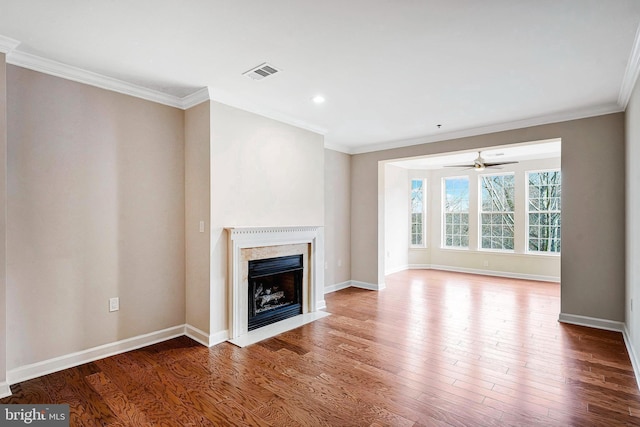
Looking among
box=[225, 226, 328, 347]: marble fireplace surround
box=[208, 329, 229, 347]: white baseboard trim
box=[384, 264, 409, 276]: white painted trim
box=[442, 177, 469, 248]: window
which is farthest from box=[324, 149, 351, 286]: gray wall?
box=[442, 177, 469, 248]: window

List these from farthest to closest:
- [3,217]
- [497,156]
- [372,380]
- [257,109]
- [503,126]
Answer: [497,156], [503,126], [257,109], [372,380], [3,217]

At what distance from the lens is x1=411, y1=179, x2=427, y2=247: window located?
845cm

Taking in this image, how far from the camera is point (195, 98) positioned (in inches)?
139

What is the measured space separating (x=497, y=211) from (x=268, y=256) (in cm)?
601

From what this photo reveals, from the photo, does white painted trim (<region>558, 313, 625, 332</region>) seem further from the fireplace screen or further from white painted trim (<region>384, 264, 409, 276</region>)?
white painted trim (<region>384, 264, 409, 276</region>)

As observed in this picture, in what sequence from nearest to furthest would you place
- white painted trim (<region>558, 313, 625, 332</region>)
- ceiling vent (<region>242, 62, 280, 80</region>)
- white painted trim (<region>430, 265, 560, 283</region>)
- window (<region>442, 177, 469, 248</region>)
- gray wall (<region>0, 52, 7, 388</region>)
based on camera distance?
1. gray wall (<region>0, 52, 7, 388</region>)
2. ceiling vent (<region>242, 62, 280, 80</region>)
3. white painted trim (<region>558, 313, 625, 332</region>)
4. white painted trim (<region>430, 265, 560, 283</region>)
5. window (<region>442, 177, 469, 248</region>)

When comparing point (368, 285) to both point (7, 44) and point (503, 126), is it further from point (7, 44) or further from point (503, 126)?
point (7, 44)

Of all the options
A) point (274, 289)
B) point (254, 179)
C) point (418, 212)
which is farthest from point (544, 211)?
point (254, 179)

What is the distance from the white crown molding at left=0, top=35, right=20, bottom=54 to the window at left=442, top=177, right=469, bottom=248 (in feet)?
26.4

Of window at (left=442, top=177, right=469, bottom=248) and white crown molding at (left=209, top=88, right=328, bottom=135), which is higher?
white crown molding at (left=209, top=88, right=328, bottom=135)

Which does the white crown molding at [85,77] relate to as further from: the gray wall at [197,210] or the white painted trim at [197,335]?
the white painted trim at [197,335]

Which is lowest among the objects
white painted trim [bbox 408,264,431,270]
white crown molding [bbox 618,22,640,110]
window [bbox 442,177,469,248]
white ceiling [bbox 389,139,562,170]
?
white painted trim [bbox 408,264,431,270]

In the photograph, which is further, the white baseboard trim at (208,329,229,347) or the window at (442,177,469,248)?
the window at (442,177,469,248)

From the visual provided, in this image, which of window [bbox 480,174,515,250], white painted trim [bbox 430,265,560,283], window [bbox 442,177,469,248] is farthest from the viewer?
window [bbox 442,177,469,248]
